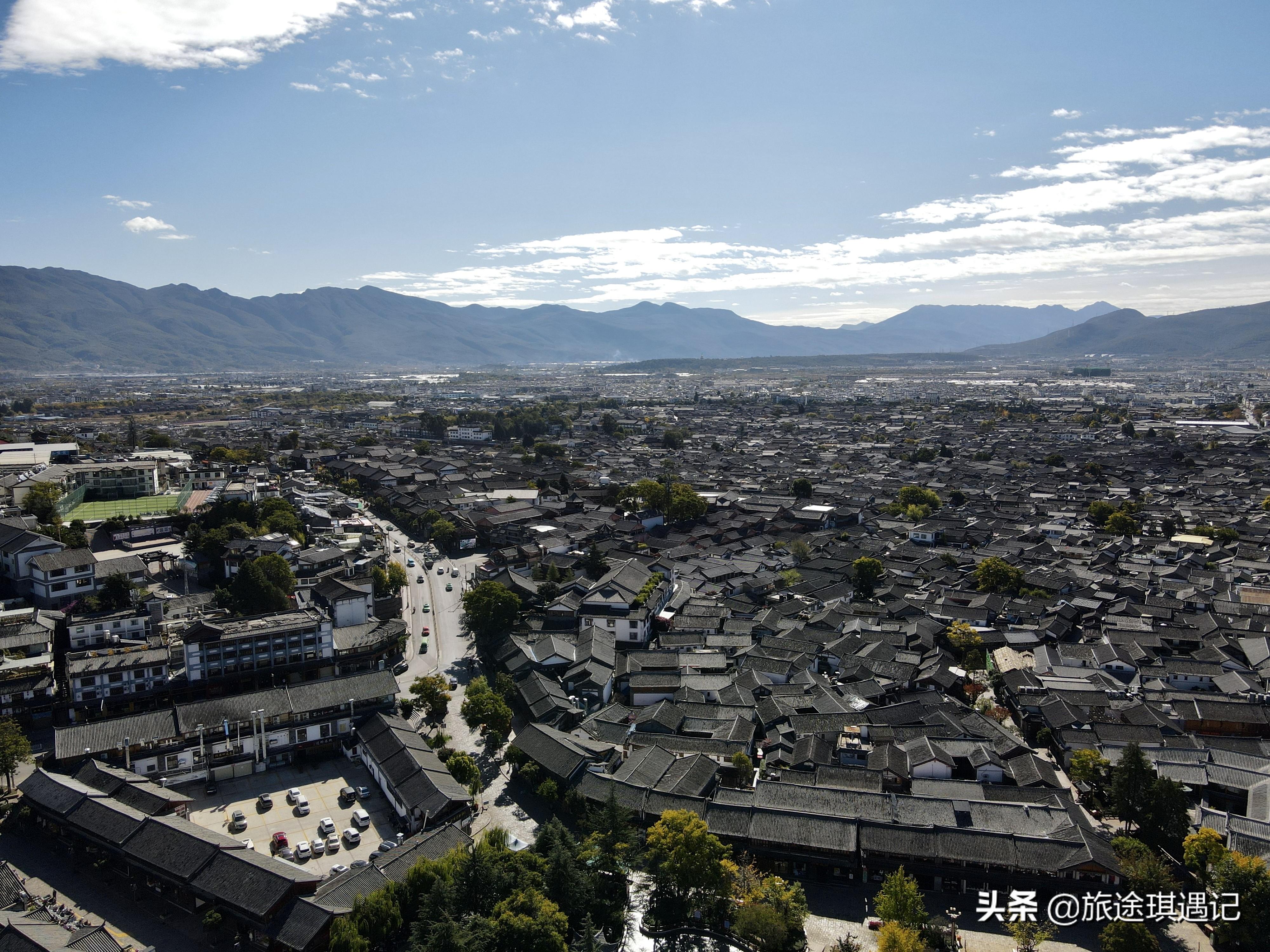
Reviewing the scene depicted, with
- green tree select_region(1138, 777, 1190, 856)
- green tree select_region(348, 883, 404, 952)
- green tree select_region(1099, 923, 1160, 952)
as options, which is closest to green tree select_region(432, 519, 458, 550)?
green tree select_region(348, 883, 404, 952)

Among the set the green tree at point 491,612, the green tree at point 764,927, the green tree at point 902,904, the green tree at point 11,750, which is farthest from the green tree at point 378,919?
the green tree at point 491,612

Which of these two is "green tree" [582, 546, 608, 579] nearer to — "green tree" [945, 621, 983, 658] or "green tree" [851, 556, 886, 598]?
"green tree" [851, 556, 886, 598]

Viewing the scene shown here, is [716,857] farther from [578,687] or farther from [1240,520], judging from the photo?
[1240,520]

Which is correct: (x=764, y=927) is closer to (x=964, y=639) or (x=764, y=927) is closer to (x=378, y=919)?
(x=378, y=919)

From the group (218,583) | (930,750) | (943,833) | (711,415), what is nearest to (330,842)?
(943,833)

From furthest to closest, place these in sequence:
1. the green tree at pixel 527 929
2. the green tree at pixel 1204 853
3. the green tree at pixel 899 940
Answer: the green tree at pixel 1204 853 < the green tree at pixel 527 929 < the green tree at pixel 899 940

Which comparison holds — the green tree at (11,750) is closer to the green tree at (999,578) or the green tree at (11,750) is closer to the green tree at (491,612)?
the green tree at (491,612)
